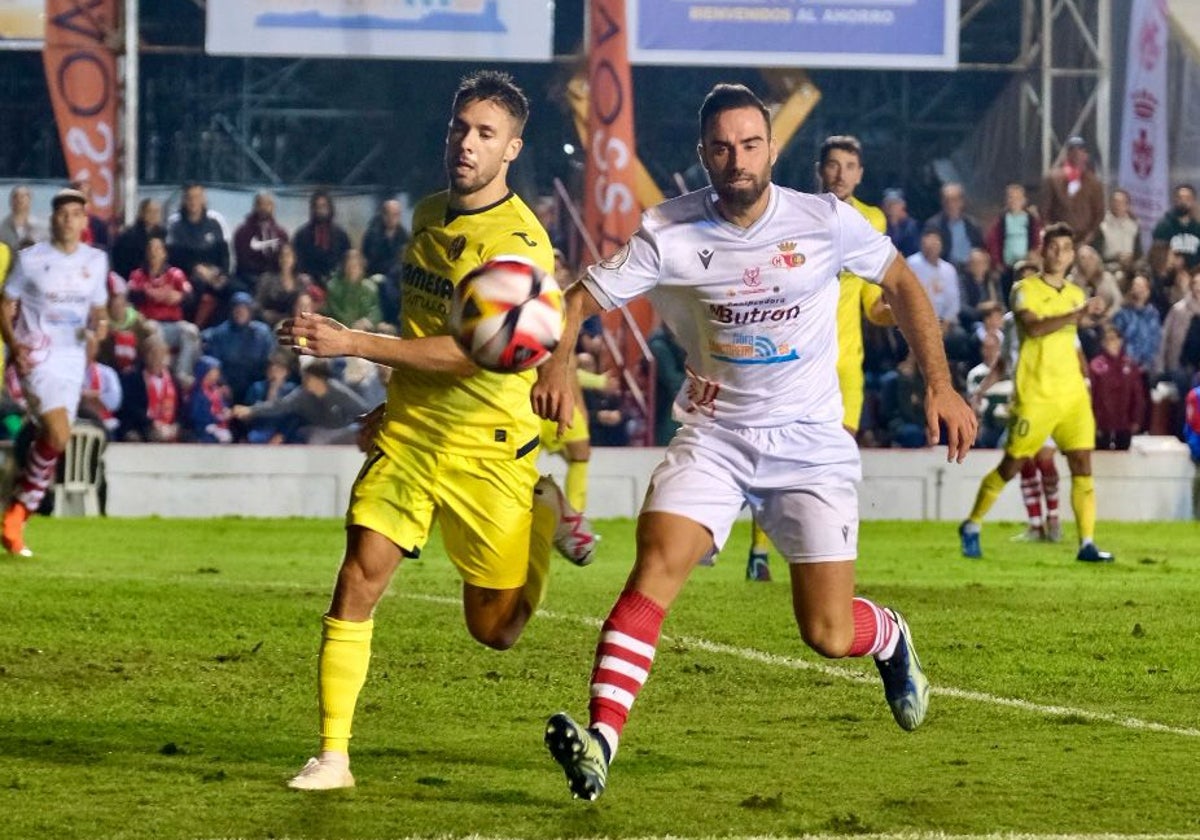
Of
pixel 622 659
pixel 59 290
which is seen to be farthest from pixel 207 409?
pixel 622 659

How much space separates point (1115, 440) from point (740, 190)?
14.9m

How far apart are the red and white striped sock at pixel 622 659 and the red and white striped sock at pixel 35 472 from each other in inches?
366

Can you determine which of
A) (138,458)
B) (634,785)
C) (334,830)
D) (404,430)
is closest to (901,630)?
(634,785)

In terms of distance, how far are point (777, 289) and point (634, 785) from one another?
149 centimetres

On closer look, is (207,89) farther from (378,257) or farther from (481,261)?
(481,261)

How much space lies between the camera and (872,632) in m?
7.32

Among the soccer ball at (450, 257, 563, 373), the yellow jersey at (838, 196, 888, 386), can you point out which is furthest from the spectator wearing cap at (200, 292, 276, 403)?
the soccer ball at (450, 257, 563, 373)

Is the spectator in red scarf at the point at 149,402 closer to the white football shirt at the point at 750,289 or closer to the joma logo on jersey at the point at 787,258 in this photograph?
the white football shirt at the point at 750,289

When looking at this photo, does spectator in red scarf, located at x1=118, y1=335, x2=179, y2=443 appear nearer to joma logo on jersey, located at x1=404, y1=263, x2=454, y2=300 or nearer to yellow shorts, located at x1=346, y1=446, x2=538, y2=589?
yellow shorts, located at x1=346, y1=446, x2=538, y2=589

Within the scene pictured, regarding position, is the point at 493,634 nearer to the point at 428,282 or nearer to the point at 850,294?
the point at 428,282

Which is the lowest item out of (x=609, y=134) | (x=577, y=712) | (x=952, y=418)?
(x=577, y=712)

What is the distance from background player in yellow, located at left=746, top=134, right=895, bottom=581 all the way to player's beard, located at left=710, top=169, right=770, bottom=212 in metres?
4.59

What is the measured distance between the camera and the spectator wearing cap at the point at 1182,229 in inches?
867

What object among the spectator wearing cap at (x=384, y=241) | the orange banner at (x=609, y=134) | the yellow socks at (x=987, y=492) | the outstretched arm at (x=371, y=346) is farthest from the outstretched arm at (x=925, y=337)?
the spectator wearing cap at (x=384, y=241)
